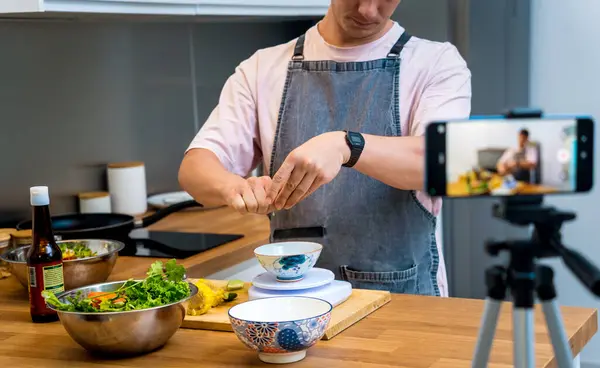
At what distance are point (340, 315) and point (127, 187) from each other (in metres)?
1.44

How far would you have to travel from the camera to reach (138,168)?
2727mm

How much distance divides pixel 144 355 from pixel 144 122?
165 centimetres

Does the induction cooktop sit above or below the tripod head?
below

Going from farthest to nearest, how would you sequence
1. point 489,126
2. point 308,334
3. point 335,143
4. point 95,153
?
point 95,153
point 335,143
point 308,334
point 489,126

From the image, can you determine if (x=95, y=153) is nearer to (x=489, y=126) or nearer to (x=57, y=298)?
(x=57, y=298)

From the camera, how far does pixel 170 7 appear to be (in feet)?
7.78

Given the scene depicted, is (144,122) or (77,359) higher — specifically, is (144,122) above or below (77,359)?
above

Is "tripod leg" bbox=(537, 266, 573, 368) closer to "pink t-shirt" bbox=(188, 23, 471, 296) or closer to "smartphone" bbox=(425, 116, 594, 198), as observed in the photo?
"smartphone" bbox=(425, 116, 594, 198)

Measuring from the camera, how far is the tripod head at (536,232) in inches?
30.5

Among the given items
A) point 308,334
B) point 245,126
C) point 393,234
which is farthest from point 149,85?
point 308,334

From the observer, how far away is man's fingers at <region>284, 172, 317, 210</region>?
1.54 metres

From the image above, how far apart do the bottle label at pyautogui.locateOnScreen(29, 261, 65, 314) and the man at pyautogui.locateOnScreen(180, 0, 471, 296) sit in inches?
14.9

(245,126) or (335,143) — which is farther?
(245,126)

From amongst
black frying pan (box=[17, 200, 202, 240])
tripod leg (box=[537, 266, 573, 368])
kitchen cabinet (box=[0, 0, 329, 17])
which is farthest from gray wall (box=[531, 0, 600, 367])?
tripod leg (box=[537, 266, 573, 368])
